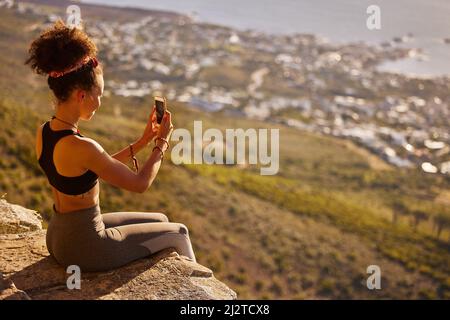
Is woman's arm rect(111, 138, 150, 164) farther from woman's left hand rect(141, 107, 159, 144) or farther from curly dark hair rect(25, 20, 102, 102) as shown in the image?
curly dark hair rect(25, 20, 102, 102)

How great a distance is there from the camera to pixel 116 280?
10.5 ft

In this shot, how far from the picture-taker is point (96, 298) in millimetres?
2975

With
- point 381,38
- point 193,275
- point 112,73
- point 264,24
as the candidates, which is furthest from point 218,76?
point 193,275

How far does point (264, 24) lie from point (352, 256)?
336 feet

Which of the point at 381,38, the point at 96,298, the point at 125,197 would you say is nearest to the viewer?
the point at 96,298

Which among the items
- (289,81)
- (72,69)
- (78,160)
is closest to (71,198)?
(78,160)

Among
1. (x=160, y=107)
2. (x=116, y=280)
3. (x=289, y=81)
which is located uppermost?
(x=289, y=81)

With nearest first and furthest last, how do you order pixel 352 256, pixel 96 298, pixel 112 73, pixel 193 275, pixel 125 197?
1. pixel 96 298
2. pixel 193 275
3. pixel 125 197
4. pixel 352 256
5. pixel 112 73

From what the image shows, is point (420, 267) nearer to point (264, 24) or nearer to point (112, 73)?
point (112, 73)

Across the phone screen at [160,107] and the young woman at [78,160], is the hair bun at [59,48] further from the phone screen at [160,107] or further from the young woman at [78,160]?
the phone screen at [160,107]

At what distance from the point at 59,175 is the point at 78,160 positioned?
0.21 metres

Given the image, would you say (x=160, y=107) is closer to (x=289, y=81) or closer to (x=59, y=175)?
(x=59, y=175)

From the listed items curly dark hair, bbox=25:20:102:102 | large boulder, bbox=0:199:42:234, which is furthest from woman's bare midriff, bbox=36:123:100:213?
large boulder, bbox=0:199:42:234

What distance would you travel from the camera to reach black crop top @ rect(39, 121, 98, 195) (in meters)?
2.84
